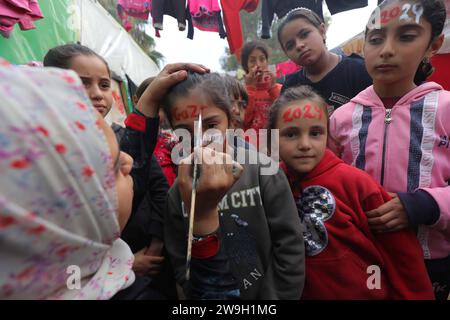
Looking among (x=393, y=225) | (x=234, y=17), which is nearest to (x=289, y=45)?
(x=393, y=225)

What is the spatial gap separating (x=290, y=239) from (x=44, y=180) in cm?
61

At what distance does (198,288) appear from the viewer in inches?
25.3

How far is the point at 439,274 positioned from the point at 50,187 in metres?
1.16

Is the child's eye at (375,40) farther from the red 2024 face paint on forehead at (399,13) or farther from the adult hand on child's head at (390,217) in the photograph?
the adult hand on child's head at (390,217)

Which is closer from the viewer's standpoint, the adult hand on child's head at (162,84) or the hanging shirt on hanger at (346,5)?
the adult hand on child's head at (162,84)

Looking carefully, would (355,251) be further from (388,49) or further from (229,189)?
(388,49)

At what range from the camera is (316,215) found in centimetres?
87

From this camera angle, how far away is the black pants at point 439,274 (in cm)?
91

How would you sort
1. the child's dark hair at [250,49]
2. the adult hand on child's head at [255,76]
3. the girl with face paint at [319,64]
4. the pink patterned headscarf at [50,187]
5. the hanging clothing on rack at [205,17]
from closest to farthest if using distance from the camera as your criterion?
the pink patterned headscarf at [50,187] → the girl with face paint at [319,64] → the adult hand on child's head at [255,76] → the child's dark hair at [250,49] → the hanging clothing on rack at [205,17]

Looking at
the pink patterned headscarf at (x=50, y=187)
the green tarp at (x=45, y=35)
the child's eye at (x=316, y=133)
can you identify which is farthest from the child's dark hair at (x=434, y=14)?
the green tarp at (x=45, y=35)

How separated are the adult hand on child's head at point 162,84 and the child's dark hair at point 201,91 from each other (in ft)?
0.07

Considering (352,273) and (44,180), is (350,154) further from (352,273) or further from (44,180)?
(44,180)

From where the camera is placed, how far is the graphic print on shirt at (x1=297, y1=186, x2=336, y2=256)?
0.85m
